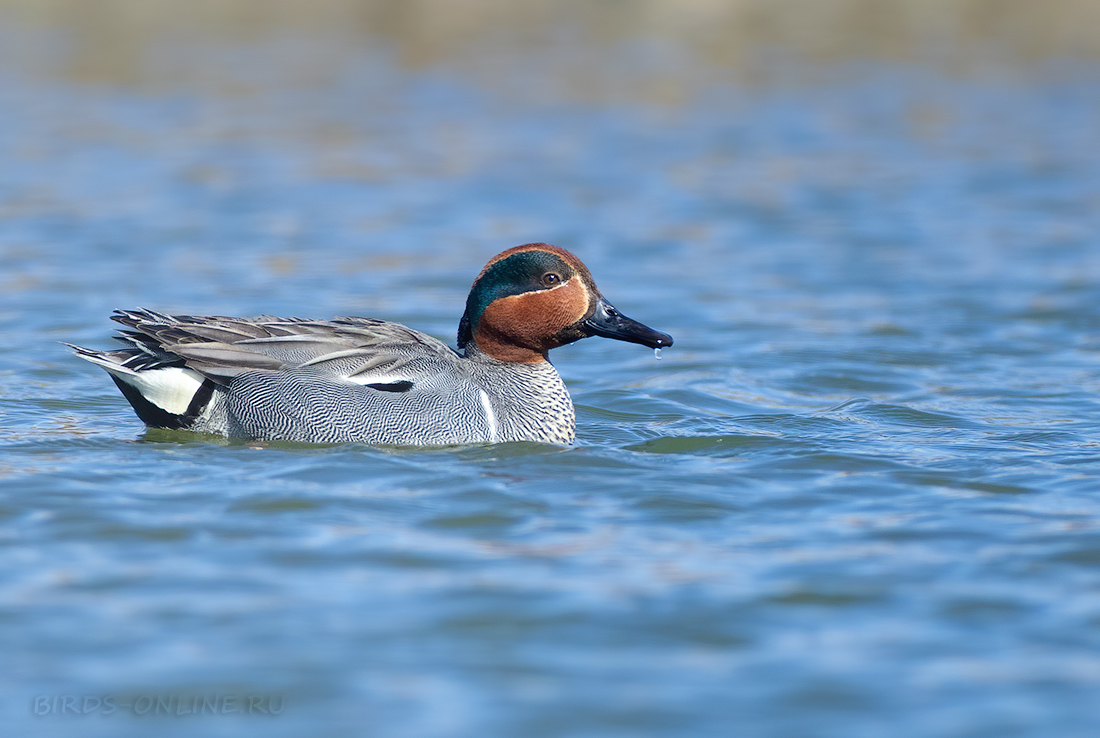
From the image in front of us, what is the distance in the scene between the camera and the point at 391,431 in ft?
23.8

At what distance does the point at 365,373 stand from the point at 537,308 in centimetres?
95

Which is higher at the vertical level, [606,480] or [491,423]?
[491,423]

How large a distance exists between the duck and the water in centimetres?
19

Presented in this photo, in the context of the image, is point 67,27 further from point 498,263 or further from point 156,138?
point 498,263

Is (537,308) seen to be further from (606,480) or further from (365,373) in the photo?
(606,480)

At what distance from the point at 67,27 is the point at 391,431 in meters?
19.0

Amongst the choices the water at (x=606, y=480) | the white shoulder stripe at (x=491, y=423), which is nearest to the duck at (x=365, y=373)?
the white shoulder stripe at (x=491, y=423)

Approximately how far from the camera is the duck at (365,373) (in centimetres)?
726

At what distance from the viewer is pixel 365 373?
24.1 ft

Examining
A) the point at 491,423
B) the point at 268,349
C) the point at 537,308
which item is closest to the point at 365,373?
the point at 268,349

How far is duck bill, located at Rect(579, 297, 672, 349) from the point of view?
→ 25.4ft

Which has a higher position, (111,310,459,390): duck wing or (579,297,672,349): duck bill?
(579,297,672,349): duck bill

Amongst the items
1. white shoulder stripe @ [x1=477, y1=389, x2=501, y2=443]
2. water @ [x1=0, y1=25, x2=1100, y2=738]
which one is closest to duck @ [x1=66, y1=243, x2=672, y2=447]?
white shoulder stripe @ [x1=477, y1=389, x2=501, y2=443]

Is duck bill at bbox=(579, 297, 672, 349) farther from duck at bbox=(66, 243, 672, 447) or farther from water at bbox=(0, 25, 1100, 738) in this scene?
water at bbox=(0, 25, 1100, 738)
